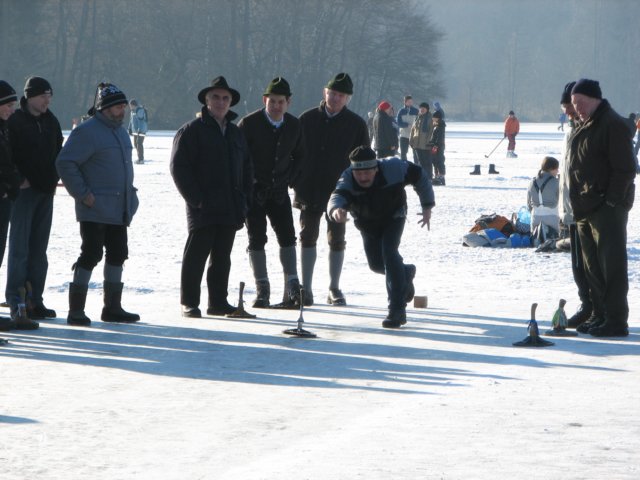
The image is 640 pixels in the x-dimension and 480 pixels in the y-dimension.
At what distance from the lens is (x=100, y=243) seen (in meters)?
8.98

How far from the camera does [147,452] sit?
212 inches

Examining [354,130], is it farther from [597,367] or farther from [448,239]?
[448,239]

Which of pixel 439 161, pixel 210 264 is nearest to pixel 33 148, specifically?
pixel 210 264

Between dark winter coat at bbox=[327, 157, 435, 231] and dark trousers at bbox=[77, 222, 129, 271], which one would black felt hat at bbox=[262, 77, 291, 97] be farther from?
dark trousers at bbox=[77, 222, 129, 271]

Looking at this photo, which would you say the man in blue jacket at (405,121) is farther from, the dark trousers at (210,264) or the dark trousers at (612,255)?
the dark trousers at (612,255)

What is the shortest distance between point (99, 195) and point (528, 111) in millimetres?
112477

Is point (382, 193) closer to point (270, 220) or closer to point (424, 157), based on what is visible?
point (270, 220)

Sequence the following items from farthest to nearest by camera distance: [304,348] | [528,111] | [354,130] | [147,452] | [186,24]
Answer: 1. [528,111]
2. [186,24]
3. [354,130]
4. [304,348]
5. [147,452]

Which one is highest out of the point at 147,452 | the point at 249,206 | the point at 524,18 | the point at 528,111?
the point at 524,18

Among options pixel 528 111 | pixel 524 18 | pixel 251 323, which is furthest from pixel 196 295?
pixel 524 18

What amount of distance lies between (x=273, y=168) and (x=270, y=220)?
38 centimetres

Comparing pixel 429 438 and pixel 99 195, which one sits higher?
pixel 99 195

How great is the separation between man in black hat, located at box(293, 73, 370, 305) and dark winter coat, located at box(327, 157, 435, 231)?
1119mm

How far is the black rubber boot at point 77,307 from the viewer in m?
8.95
